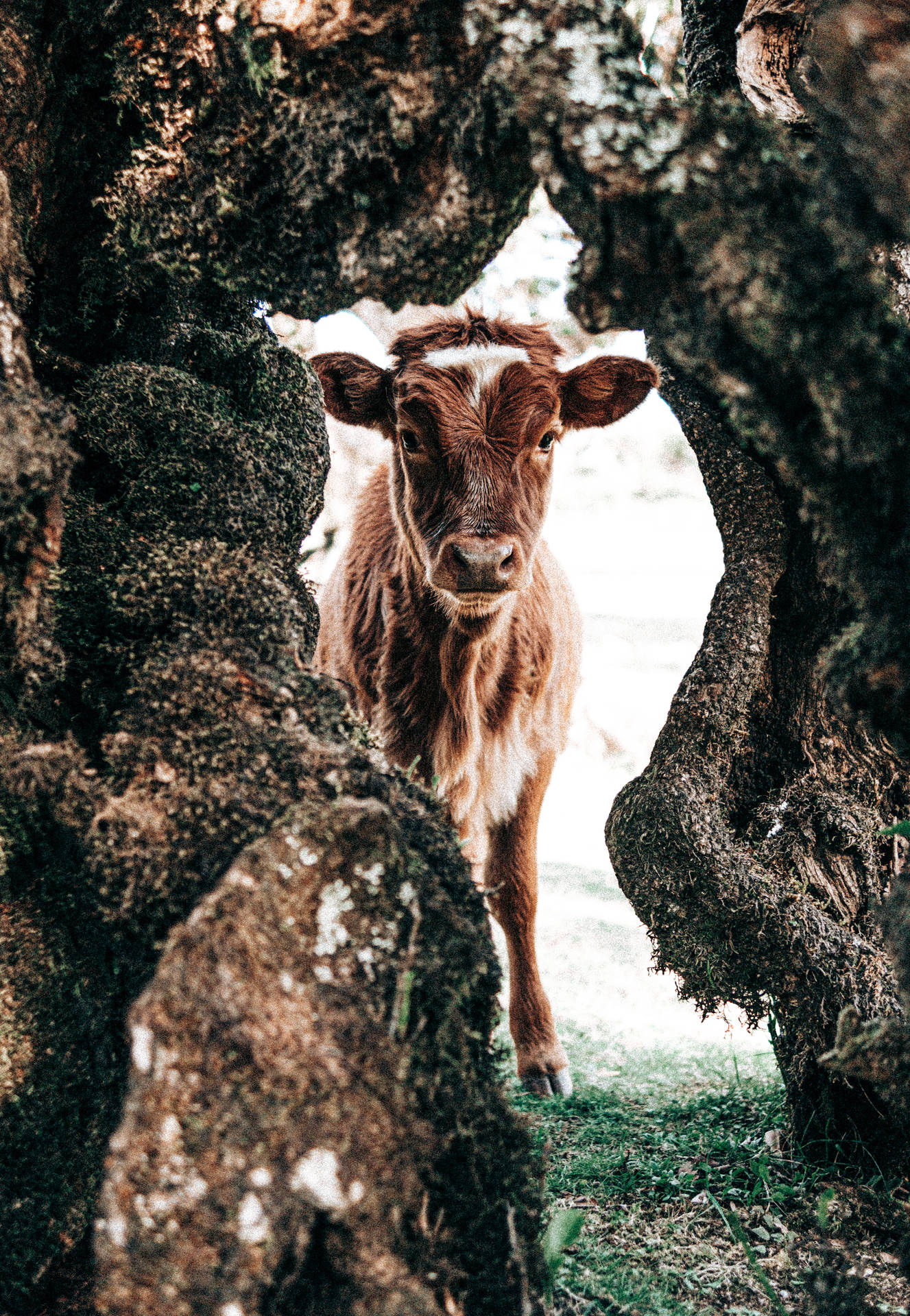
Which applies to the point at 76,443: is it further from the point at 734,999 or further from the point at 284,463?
the point at 734,999

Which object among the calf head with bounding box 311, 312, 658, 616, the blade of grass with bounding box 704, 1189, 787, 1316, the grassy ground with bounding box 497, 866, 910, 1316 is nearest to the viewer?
the blade of grass with bounding box 704, 1189, 787, 1316

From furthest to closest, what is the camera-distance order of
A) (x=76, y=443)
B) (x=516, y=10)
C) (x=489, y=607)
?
(x=489, y=607), (x=76, y=443), (x=516, y=10)

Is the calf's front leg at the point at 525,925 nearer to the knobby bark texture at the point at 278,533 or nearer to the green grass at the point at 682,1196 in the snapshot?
the green grass at the point at 682,1196

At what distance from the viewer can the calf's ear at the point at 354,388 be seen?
447cm

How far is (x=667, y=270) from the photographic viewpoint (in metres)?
1.57

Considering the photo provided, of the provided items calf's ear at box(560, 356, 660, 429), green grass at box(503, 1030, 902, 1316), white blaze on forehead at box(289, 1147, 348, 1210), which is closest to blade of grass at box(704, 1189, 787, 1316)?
green grass at box(503, 1030, 902, 1316)

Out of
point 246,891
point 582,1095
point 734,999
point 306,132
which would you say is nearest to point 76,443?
point 306,132

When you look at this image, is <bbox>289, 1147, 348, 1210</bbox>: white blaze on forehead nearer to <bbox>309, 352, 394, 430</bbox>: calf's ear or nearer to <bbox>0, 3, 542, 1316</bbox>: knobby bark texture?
<bbox>0, 3, 542, 1316</bbox>: knobby bark texture

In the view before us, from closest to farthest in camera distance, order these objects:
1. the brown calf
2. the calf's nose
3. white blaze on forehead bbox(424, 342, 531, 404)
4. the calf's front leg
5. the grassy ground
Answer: the grassy ground
the calf's nose
the brown calf
white blaze on forehead bbox(424, 342, 531, 404)
the calf's front leg

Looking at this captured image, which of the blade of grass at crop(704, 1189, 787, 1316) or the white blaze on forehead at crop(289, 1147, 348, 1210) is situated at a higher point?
the white blaze on forehead at crop(289, 1147, 348, 1210)

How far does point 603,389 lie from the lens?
469 centimetres

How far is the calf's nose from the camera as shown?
3.72m

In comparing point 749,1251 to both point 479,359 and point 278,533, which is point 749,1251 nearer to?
point 278,533

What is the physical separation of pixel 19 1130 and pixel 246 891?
36.7 inches
